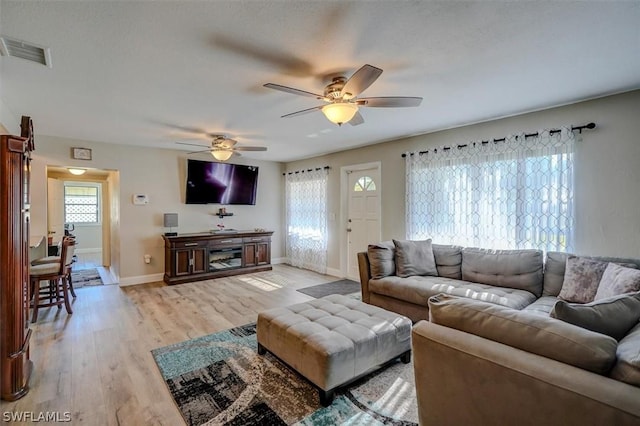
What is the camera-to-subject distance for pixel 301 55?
214 centimetres

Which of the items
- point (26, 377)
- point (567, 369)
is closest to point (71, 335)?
point (26, 377)

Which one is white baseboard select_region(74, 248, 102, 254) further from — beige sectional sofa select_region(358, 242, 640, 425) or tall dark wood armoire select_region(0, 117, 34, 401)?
beige sectional sofa select_region(358, 242, 640, 425)

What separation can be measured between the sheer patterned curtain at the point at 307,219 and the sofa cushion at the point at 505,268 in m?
3.11

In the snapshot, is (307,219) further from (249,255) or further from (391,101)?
(391,101)

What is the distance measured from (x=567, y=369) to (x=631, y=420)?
195mm

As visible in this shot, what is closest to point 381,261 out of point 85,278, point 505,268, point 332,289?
point 505,268

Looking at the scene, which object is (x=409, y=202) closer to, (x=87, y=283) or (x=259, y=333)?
(x=259, y=333)

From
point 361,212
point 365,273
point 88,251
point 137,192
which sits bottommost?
point 88,251

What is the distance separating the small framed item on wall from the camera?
474 cm

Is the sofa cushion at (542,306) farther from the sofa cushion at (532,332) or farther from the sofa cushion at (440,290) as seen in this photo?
the sofa cushion at (532,332)

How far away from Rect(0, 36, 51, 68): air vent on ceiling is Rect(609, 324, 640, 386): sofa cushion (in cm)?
354

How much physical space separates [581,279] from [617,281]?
335 millimetres

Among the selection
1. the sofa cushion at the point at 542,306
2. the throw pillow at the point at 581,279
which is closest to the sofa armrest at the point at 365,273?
the sofa cushion at the point at 542,306

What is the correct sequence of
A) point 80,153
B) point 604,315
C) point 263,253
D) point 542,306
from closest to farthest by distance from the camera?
point 604,315 → point 542,306 → point 80,153 → point 263,253
